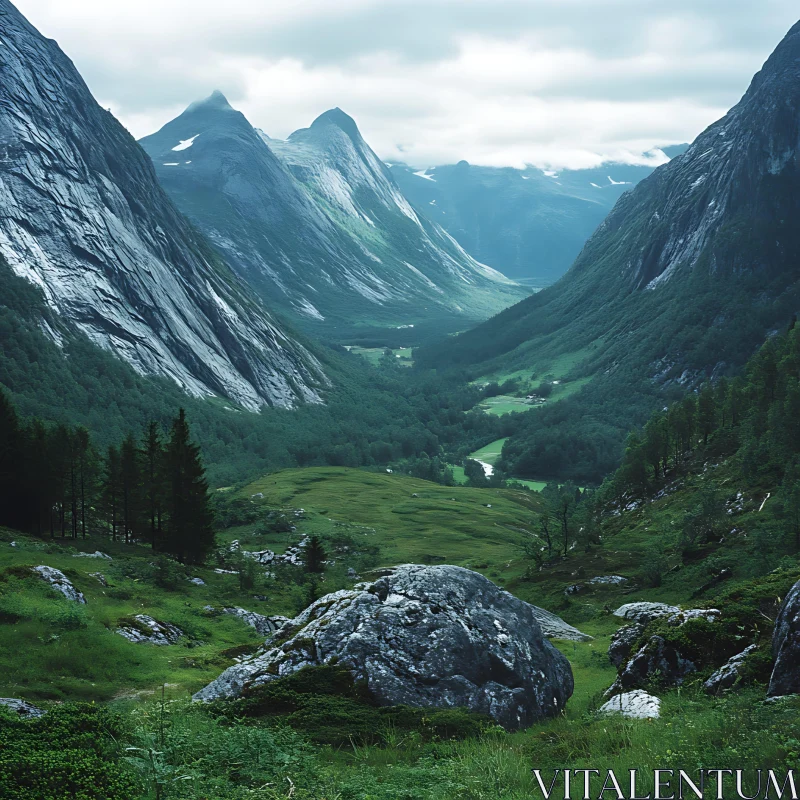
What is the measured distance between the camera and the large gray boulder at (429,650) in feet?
70.4

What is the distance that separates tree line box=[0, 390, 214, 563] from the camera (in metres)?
64.2

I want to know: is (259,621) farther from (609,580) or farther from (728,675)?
(609,580)

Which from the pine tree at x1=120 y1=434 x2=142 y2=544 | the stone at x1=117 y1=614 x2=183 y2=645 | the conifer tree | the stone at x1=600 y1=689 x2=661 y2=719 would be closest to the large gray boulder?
the stone at x1=600 y1=689 x2=661 y2=719

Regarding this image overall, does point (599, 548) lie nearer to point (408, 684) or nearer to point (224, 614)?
point (224, 614)

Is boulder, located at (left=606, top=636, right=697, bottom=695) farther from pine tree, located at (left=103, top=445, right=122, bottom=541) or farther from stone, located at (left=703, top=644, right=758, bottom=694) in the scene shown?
pine tree, located at (left=103, top=445, right=122, bottom=541)

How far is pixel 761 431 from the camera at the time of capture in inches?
3888

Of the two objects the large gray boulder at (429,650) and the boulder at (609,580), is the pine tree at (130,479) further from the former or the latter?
the boulder at (609,580)

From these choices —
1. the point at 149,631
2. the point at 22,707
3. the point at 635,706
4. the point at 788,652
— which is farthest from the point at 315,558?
the point at 788,652

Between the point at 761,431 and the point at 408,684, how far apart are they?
3743 inches

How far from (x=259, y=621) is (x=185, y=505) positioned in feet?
73.4

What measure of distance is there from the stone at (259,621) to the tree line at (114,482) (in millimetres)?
20296

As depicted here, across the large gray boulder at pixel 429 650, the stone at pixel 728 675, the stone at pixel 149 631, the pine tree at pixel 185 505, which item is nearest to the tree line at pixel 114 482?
the pine tree at pixel 185 505

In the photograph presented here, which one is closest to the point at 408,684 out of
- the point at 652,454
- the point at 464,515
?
the point at 652,454

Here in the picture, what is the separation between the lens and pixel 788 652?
16.6 m
